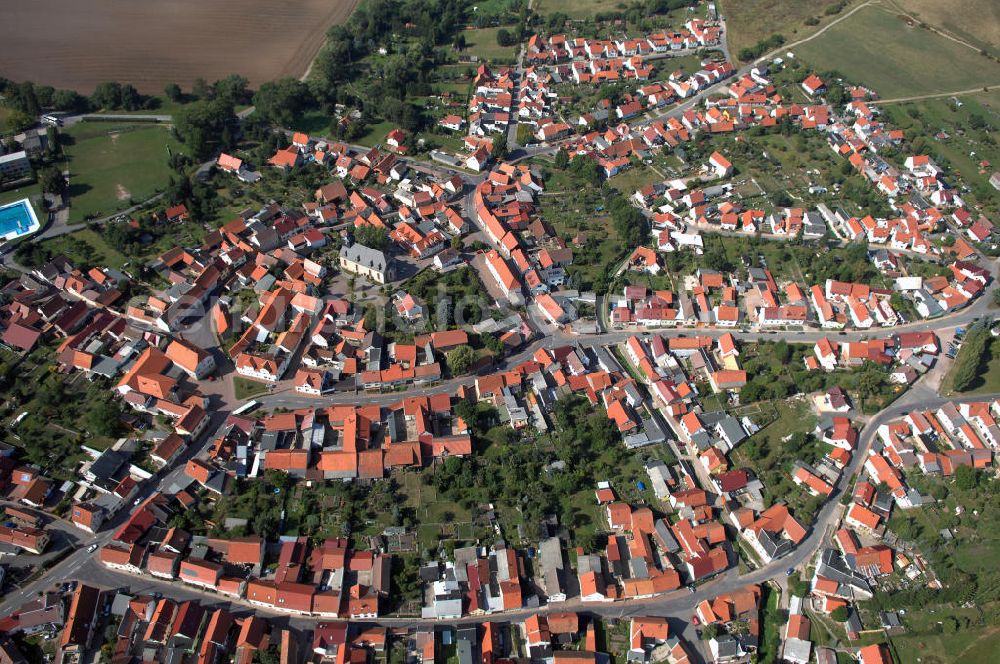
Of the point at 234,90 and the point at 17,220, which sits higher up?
the point at 234,90

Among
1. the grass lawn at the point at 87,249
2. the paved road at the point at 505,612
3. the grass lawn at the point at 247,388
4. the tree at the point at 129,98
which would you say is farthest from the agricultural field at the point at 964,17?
the grass lawn at the point at 87,249

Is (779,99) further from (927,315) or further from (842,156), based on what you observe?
(927,315)

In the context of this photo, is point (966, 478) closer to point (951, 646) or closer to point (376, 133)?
point (951, 646)

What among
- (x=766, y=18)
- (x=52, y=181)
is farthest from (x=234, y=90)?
(x=766, y=18)

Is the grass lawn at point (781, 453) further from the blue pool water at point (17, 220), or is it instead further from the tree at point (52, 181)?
the tree at point (52, 181)

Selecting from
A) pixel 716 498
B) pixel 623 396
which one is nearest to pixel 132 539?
pixel 623 396
